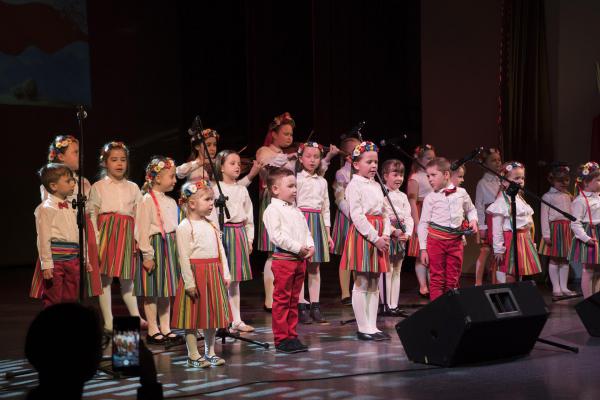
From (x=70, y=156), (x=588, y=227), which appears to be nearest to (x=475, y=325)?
(x=70, y=156)

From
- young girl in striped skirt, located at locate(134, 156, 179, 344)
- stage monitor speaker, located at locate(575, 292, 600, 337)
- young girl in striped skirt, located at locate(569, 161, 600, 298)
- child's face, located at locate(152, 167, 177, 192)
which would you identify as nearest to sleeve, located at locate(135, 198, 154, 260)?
young girl in striped skirt, located at locate(134, 156, 179, 344)

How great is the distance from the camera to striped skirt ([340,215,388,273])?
213 inches

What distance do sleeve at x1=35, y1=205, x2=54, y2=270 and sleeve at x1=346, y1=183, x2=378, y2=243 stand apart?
195 cm

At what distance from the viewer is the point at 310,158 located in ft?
20.7

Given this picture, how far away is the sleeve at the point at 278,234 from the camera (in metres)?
5.03

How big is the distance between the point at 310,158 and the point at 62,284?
2252mm

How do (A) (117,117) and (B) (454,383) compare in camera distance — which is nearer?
(B) (454,383)

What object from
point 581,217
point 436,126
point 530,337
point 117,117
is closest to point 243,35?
point 117,117

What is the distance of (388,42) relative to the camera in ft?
32.5

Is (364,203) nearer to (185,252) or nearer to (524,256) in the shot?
(185,252)

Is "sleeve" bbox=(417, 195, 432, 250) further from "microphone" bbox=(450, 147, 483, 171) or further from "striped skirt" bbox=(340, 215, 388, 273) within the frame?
"microphone" bbox=(450, 147, 483, 171)

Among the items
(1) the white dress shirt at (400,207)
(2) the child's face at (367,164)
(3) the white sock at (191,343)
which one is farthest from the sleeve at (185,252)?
(1) the white dress shirt at (400,207)

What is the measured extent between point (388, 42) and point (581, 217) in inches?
148

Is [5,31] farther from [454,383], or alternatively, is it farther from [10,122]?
[454,383]
